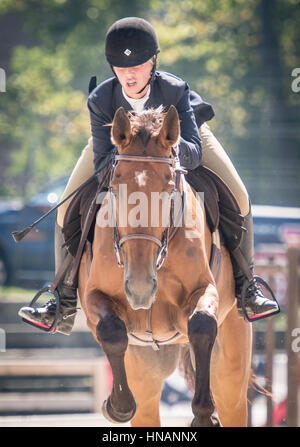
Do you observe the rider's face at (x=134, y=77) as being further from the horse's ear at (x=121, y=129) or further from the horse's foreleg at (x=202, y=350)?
the horse's foreleg at (x=202, y=350)

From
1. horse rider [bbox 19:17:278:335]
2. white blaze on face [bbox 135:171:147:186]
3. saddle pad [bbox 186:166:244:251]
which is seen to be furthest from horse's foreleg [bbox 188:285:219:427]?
saddle pad [bbox 186:166:244:251]

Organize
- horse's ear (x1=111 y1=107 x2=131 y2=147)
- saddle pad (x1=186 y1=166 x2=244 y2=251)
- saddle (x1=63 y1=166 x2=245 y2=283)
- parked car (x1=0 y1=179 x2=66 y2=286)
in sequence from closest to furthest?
horse's ear (x1=111 y1=107 x2=131 y2=147) < saddle (x1=63 y1=166 x2=245 y2=283) < saddle pad (x1=186 y1=166 x2=244 y2=251) < parked car (x1=0 y1=179 x2=66 y2=286)

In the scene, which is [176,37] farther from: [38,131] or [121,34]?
[121,34]

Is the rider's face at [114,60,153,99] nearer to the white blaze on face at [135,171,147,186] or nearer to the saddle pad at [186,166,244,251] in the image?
the saddle pad at [186,166,244,251]

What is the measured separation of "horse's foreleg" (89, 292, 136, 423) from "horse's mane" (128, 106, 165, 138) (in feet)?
3.18

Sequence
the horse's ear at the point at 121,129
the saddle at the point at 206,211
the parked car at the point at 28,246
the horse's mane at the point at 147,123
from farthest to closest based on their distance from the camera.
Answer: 1. the parked car at the point at 28,246
2. the saddle at the point at 206,211
3. the horse's mane at the point at 147,123
4. the horse's ear at the point at 121,129

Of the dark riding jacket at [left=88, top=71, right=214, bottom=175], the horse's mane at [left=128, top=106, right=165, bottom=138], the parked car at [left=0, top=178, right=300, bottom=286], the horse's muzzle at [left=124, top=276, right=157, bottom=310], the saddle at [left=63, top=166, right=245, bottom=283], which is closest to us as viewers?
the horse's muzzle at [left=124, top=276, right=157, bottom=310]

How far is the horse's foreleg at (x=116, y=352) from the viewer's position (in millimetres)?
3844

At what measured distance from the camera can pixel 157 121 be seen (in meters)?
3.90

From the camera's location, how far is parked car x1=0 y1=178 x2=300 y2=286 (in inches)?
483

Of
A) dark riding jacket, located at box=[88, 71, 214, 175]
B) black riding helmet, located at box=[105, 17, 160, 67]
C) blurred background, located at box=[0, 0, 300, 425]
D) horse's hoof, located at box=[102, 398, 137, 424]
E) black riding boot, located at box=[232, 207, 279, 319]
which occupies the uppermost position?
blurred background, located at box=[0, 0, 300, 425]

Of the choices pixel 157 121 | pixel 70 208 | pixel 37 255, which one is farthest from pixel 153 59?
pixel 37 255

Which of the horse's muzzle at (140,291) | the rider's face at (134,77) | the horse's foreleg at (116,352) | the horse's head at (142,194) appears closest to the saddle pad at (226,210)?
the rider's face at (134,77)

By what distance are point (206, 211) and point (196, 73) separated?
35.8ft
